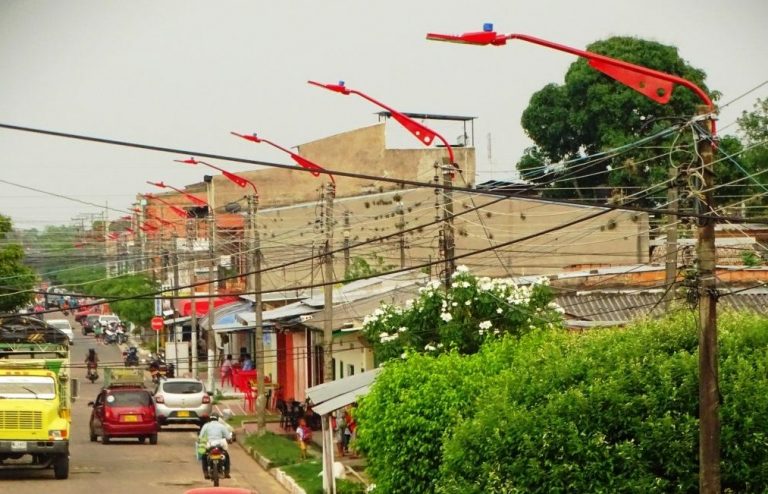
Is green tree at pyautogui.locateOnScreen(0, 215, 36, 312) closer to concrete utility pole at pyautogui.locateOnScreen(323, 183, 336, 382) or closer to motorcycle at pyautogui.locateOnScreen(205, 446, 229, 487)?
concrete utility pole at pyautogui.locateOnScreen(323, 183, 336, 382)

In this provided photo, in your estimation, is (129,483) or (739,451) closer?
(739,451)

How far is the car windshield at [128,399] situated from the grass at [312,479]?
724cm

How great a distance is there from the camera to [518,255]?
54.6 meters

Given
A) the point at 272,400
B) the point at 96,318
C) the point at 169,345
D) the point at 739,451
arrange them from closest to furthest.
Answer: the point at 739,451 < the point at 272,400 < the point at 169,345 < the point at 96,318

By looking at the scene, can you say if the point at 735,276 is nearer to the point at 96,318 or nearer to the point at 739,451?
the point at 739,451

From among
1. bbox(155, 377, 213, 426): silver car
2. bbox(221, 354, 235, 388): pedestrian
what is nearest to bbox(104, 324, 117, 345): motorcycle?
bbox(221, 354, 235, 388): pedestrian

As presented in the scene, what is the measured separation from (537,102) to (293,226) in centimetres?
1227

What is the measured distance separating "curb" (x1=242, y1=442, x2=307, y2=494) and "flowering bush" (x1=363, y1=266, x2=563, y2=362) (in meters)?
3.30

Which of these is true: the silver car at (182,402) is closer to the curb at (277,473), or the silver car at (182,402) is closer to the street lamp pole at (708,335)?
the curb at (277,473)

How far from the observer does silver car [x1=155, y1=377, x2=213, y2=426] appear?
42.8 m

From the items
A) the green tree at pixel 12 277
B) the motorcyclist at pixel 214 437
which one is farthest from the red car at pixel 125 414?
the green tree at pixel 12 277

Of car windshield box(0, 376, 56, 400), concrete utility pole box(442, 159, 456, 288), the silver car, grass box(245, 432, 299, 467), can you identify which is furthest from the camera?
the silver car

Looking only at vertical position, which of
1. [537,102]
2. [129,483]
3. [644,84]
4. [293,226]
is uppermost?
[537,102]

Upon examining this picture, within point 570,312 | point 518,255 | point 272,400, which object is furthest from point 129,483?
point 518,255
